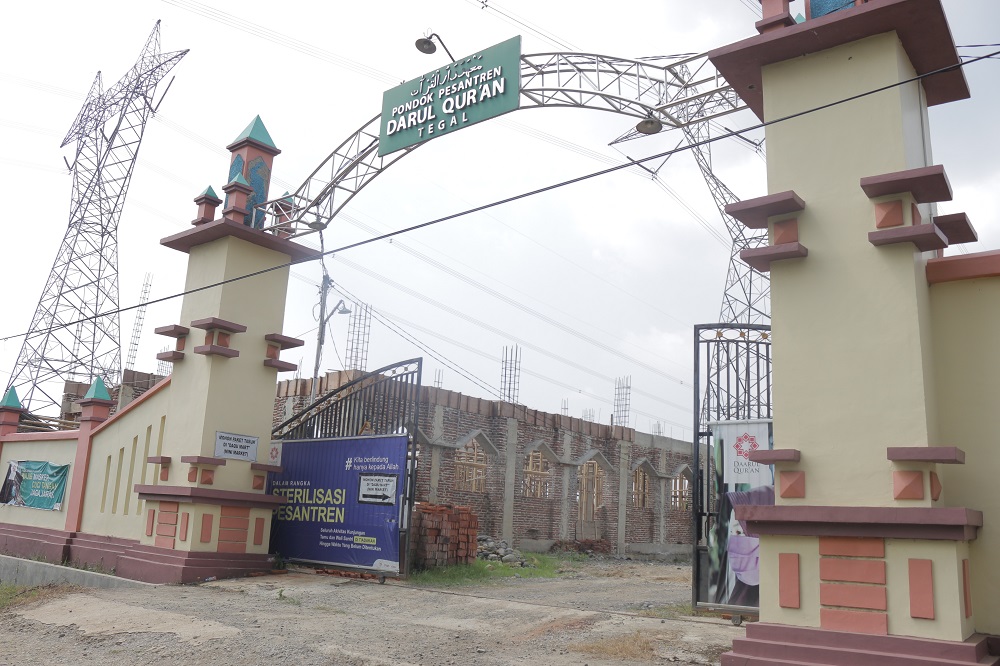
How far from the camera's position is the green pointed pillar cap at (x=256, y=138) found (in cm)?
1492

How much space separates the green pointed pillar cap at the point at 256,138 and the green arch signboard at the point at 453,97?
2806mm

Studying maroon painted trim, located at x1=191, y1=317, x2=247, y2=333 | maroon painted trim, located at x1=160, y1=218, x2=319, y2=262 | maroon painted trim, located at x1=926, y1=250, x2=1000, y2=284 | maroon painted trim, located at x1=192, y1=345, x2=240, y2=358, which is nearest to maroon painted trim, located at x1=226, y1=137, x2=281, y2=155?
maroon painted trim, located at x1=160, y1=218, x2=319, y2=262

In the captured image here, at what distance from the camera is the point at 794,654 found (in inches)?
250

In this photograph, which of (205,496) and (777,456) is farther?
(205,496)

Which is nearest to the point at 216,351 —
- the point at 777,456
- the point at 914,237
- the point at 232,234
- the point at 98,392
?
the point at 232,234

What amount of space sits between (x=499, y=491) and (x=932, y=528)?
16930 mm

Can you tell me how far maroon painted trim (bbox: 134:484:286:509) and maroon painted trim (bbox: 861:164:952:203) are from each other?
33.9 feet

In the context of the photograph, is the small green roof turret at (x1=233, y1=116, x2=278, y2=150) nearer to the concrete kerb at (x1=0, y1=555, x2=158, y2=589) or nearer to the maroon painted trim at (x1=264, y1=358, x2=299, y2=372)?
the maroon painted trim at (x1=264, y1=358, x2=299, y2=372)

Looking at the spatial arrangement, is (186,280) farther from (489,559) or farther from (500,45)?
(489,559)

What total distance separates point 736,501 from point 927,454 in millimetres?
3887

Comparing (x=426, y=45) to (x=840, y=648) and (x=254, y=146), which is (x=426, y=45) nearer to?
(x=254, y=146)

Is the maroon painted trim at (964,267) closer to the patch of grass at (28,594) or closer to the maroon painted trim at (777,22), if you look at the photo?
the maroon painted trim at (777,22)

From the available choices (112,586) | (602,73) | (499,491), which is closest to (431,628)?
(112,586)

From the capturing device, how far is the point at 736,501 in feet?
32.3
